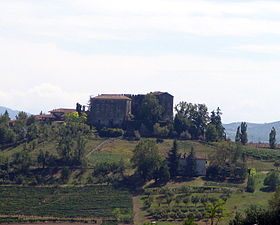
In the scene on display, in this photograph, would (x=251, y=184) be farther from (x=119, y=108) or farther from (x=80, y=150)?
(x=119, y=108)

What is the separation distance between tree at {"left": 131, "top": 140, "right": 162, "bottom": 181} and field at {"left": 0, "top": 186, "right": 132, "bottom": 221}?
7.50 meters

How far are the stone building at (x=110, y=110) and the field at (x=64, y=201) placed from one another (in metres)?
40.9

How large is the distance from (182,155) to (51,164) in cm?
2586

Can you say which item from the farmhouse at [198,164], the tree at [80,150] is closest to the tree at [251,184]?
the farmhouse at [198,164]

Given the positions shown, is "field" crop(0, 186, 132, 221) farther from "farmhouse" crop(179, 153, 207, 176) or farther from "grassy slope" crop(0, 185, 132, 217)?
"farmhouse" crop(179, 153, 207, 176)

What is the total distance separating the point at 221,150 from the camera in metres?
113

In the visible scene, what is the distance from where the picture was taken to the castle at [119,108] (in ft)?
467

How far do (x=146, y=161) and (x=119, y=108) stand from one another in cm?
3733

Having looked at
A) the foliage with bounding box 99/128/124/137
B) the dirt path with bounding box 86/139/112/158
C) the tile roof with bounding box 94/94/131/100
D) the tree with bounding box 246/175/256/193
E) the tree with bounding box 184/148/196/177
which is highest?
the tile roof with bounding box 94/94/131/100

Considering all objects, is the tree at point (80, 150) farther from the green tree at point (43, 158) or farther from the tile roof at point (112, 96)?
the tile roof at point (112, 96)

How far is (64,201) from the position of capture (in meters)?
97.2

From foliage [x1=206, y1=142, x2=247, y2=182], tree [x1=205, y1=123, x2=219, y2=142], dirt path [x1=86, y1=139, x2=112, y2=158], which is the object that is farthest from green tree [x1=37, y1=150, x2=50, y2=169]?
tree [x1=205, y1=123, x2=219, y2=142]

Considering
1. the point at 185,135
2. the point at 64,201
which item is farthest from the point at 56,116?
the point at 64,201

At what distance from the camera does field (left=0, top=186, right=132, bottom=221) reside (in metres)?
92.9
